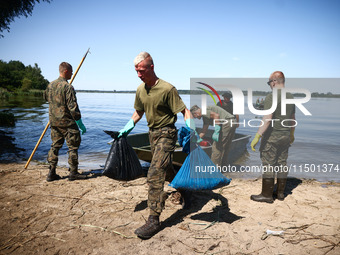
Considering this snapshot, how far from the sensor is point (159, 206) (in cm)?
304

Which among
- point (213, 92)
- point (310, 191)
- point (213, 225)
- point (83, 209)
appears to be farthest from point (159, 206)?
point (213, 92)

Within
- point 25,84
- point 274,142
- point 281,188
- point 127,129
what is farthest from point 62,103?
point 25,84

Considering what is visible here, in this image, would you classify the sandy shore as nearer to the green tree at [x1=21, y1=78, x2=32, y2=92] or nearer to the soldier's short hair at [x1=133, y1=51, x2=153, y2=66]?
the soldier's short hair at [x1=133, y1=51, x2=153, y2=66]

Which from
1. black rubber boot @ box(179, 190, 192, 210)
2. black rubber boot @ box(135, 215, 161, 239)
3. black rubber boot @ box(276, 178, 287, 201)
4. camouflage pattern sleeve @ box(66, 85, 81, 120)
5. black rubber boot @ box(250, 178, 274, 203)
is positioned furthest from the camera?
camouflage pattern sleeve @ box(66, 85, 81, 120)

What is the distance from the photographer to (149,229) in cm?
297

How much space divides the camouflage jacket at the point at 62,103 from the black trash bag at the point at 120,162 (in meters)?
1.68

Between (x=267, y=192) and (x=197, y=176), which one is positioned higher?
(x=197, y=176)

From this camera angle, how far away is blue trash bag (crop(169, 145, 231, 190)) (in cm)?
301

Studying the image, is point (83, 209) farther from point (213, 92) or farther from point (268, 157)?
point (213, 92)

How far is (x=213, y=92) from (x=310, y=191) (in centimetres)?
356

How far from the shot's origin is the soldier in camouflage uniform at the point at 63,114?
4730mm

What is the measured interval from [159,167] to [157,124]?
23.1 inches

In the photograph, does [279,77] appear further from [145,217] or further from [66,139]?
[66,139]

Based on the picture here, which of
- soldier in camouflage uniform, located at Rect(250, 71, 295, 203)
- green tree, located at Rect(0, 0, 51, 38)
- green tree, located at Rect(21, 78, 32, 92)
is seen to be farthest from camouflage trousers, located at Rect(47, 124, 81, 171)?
green tree, located at Rect(21, 78, 32, 92)
